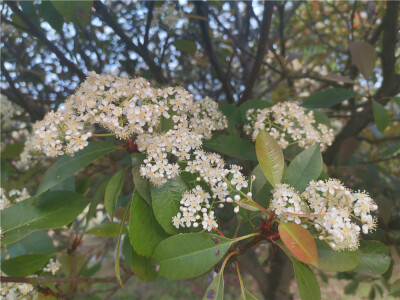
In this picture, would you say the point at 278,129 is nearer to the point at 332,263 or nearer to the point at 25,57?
the point at 332,263

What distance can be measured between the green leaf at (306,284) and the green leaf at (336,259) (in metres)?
0.10

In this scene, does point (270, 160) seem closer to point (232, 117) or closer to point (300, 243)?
point (300, 243)

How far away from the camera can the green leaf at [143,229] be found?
985 mm

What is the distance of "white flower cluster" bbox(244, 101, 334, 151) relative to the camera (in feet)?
4.24

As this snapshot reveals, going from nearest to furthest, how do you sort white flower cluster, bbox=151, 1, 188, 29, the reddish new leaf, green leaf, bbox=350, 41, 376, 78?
the reddish new leaf
green leaf, bbox=350, 41, 376, 78
white flower cluster, bbox=151, 1, 188, 29

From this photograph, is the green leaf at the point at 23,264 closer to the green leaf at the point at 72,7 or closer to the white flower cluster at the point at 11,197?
the white flower cluster at the point at 11,197

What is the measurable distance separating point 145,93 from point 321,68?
2.97 m

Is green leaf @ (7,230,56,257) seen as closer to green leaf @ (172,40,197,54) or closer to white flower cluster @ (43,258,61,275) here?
white flower cluster @ (43,258,61,275)

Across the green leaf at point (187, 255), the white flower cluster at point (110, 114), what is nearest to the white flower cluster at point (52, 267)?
the white flower cluster at point (110, 114)

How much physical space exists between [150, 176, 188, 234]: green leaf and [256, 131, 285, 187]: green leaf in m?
0.26

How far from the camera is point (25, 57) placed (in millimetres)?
2051

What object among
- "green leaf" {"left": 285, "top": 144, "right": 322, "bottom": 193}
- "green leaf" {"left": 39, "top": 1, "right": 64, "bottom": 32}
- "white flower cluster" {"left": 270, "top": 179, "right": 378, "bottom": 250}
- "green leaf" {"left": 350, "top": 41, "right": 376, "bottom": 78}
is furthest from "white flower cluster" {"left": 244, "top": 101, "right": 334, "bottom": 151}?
"green leaf" {"left": 39, "top": 1, "right": 64, "bottom": 32}

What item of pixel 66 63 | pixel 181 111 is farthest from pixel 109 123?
pixel 66 63

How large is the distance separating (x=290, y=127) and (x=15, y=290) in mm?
1226
